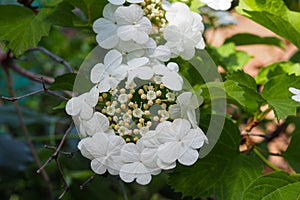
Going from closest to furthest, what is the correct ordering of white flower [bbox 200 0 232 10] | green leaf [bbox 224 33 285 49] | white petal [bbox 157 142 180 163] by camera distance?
white petal [bbox 157 142 180 163], white flower [bbox 200 0 232 10], green leaf [bbox 224 33 285 49]

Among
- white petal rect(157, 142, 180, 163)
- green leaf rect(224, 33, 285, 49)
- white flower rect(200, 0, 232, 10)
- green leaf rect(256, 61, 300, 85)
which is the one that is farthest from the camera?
green leaf rect(224, 33, 285, 49)

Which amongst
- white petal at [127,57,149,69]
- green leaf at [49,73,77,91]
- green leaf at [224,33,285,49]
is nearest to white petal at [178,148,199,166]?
white petal at [127,57,149,69]

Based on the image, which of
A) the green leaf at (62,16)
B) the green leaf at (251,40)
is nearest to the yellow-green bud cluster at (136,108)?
the green leaf at (62,16)

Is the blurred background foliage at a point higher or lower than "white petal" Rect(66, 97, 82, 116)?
lower

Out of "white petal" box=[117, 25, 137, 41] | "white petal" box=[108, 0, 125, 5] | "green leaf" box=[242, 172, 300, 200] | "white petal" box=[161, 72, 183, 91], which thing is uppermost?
"white petal" box=[108, 0, 125, 5]

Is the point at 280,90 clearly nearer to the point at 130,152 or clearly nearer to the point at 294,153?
the point at 294,153

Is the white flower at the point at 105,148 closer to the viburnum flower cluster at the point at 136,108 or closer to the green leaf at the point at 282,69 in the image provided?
the viburnum flower cluster at the point at 136,108

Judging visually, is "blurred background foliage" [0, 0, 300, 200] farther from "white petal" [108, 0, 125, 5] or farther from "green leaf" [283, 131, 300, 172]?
"white petal" [108, 0, 125, 5]

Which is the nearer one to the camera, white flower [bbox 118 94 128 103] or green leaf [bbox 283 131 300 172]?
white flower [bbox 118 94 128 103]
